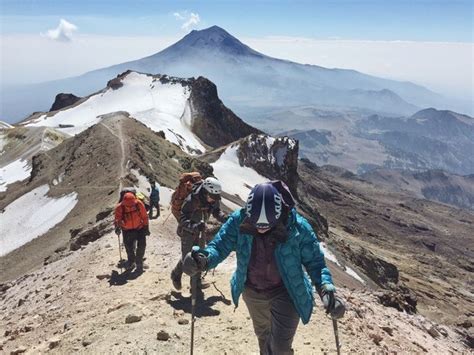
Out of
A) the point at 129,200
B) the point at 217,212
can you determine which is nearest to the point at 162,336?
the point at 217,212

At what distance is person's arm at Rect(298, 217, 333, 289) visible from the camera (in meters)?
6.31

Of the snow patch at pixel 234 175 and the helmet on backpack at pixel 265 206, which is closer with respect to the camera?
the helmet on backpack at pixel 265 206

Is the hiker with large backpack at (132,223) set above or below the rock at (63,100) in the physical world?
above

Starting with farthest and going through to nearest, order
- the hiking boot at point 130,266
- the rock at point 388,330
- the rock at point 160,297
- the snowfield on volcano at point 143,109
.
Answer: the snowfield on volcano at point 143,109 → the hiking boot at point 130,266 → the rock at point 388,330 → the rock at point 160,297

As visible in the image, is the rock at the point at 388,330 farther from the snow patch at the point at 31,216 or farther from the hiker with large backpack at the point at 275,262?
the snow patch at the point at 31,216

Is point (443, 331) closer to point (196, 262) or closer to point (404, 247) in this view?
point (196, 262)

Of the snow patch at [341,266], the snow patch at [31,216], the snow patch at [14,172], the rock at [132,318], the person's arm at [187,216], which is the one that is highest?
the person's arm at [187,216]

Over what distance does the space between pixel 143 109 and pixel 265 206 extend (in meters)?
84.7

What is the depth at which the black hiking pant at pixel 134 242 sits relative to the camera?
14117mm

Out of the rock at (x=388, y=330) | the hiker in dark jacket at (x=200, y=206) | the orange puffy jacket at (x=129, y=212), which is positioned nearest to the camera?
the hiker in dark jacket at (x=200, y=206)

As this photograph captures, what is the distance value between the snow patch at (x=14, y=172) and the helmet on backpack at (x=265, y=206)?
51616 millimetres

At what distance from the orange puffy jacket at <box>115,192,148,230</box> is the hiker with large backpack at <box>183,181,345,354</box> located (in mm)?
7424

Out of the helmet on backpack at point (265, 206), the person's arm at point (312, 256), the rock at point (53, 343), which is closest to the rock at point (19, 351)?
the rock at point (53, 343)

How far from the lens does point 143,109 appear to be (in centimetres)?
8794
